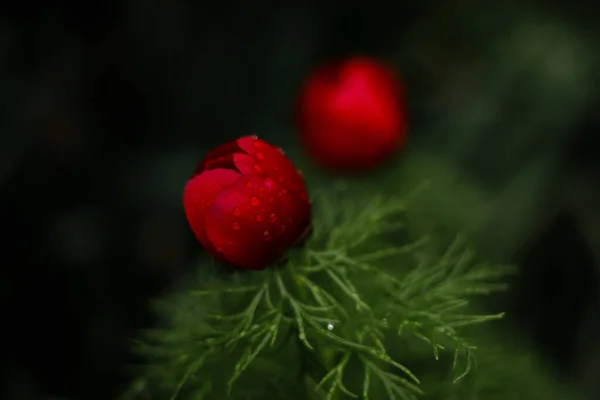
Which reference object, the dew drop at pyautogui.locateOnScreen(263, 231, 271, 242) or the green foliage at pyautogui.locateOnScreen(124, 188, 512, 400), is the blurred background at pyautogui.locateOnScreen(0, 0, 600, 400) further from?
the dew drop at pyautogui.locateOnScreen(263, 231, 271, 242)

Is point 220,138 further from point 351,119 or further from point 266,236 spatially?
point 266,236

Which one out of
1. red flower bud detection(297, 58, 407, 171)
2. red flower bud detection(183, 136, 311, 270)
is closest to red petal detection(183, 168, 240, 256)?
red flower bud detection(183, 136, 311, 270)

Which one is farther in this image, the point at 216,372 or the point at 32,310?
the point at 32,310

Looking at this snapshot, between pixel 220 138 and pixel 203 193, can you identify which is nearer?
pixel 203 193

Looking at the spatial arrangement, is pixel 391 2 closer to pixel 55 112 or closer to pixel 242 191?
pixel 55 112

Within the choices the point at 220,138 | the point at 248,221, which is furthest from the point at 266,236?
the point at 220,138

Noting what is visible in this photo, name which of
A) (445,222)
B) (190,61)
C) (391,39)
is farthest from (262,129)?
(445,222)
